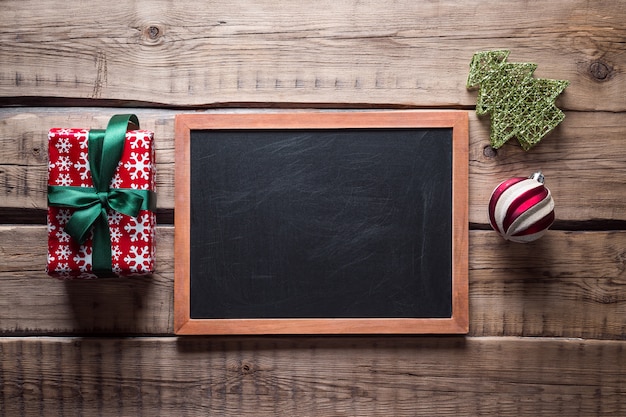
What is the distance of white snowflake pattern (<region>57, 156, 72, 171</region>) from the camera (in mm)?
1114

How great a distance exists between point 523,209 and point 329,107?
472mm

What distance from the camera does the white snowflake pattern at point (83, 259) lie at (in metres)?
1.11

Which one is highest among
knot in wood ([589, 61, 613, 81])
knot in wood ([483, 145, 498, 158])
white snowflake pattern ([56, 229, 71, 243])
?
knot in wood ([589, 61, 613, 81])

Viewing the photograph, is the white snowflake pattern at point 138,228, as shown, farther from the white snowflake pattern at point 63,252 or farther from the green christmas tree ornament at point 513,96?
the green christmas tree ornament at point 513,96

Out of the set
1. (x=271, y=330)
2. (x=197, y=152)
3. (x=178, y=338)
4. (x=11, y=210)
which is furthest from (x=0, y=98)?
(x=271, y=330)

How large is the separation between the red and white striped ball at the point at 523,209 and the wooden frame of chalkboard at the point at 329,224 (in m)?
0.10

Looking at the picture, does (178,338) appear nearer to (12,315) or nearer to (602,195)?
(12,315)

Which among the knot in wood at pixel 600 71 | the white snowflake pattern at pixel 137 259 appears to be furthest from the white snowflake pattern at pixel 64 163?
the knot in wood at pixel 600 71

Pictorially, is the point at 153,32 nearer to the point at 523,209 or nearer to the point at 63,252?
the point at 63,252

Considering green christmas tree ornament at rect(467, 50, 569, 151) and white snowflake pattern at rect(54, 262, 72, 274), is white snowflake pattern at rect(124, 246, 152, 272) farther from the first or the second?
green christmas tree ornament at rect(467, 50, 569, 151)

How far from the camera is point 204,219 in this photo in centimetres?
118

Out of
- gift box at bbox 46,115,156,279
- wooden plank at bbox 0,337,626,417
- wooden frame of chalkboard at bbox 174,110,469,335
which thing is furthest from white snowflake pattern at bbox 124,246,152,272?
wooden plank at bbox 0,337,626,417

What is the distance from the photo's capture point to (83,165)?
112 centimetres

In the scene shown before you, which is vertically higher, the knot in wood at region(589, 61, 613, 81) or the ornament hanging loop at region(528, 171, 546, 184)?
the knot in wood at region(589, 61, 613, 81)
